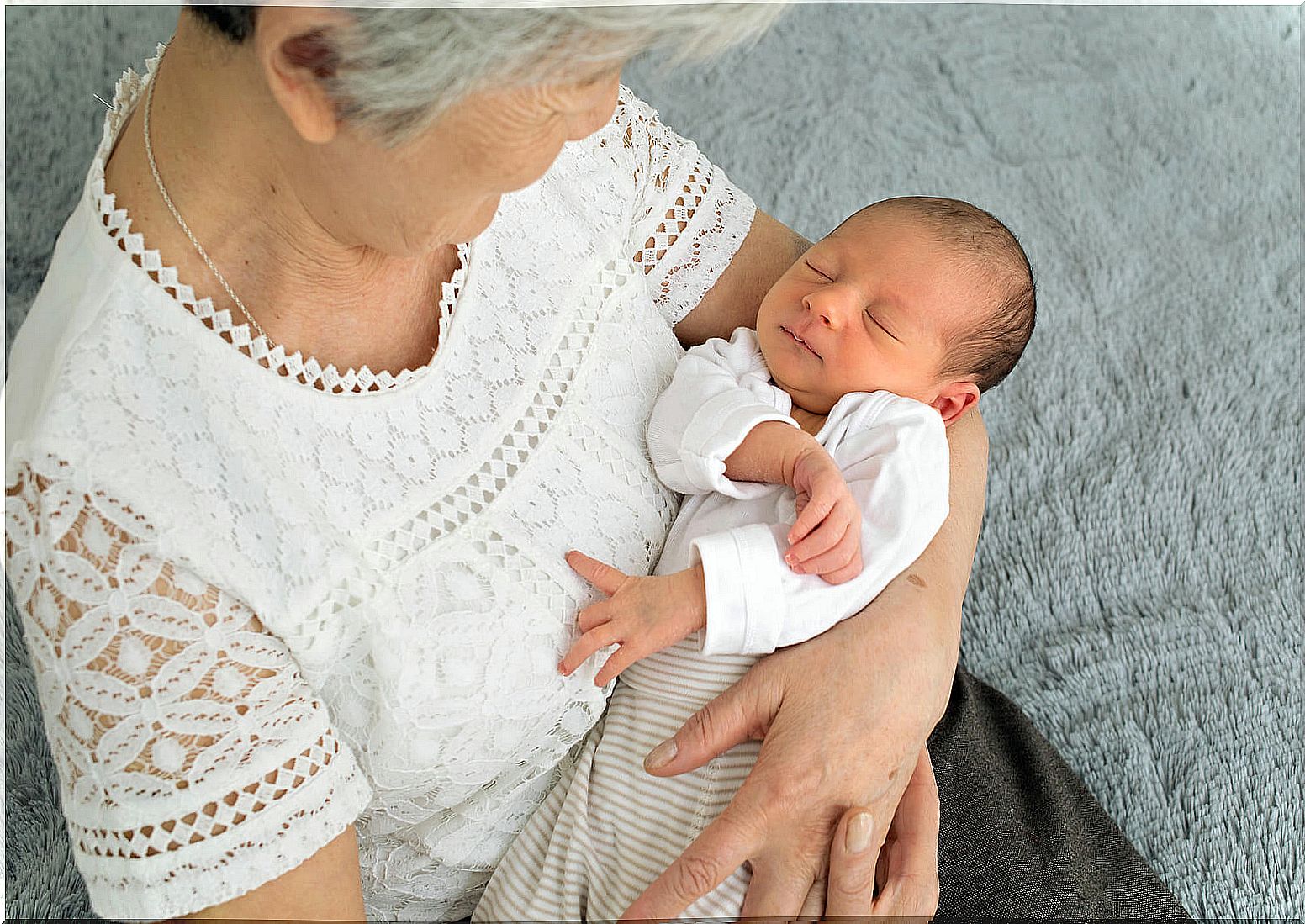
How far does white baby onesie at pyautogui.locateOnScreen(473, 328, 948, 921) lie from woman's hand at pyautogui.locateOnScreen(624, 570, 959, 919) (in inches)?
1.2

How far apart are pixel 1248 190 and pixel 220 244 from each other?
190 centimetres

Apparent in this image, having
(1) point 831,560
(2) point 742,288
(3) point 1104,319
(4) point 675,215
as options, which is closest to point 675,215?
(4) point 675,215

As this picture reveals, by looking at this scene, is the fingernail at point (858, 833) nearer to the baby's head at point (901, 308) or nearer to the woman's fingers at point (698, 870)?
the woman's fingers at point (698, 870)

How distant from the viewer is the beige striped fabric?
42.2 inches

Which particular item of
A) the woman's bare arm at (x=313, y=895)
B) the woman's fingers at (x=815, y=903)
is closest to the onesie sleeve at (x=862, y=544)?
the woman's fingers at (x=815, y=903)

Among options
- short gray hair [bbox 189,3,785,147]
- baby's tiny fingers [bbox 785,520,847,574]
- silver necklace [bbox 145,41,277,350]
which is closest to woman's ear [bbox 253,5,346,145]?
short gray hair [bbox 189,3,785,147]

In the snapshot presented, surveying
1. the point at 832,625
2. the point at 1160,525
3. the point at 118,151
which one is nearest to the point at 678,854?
the point at 832,625

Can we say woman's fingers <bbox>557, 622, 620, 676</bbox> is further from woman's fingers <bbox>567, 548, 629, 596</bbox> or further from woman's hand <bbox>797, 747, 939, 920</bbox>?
woman's hand <bbox>797, 747, 939, 920</bbox>

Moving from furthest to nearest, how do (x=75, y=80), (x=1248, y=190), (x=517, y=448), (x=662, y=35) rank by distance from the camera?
1. (x=1248, y=190)
2. (x=75, y=80)
3. (x=517, y=448)
4. (x=662, y=35)

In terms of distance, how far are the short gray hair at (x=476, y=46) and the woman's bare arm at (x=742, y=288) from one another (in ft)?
1.90

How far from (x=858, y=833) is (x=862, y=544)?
0.26 metres

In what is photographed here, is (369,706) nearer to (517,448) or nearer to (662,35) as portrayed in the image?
(517,448)

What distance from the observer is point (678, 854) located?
1.06 m

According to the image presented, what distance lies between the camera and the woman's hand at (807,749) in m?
1.00
